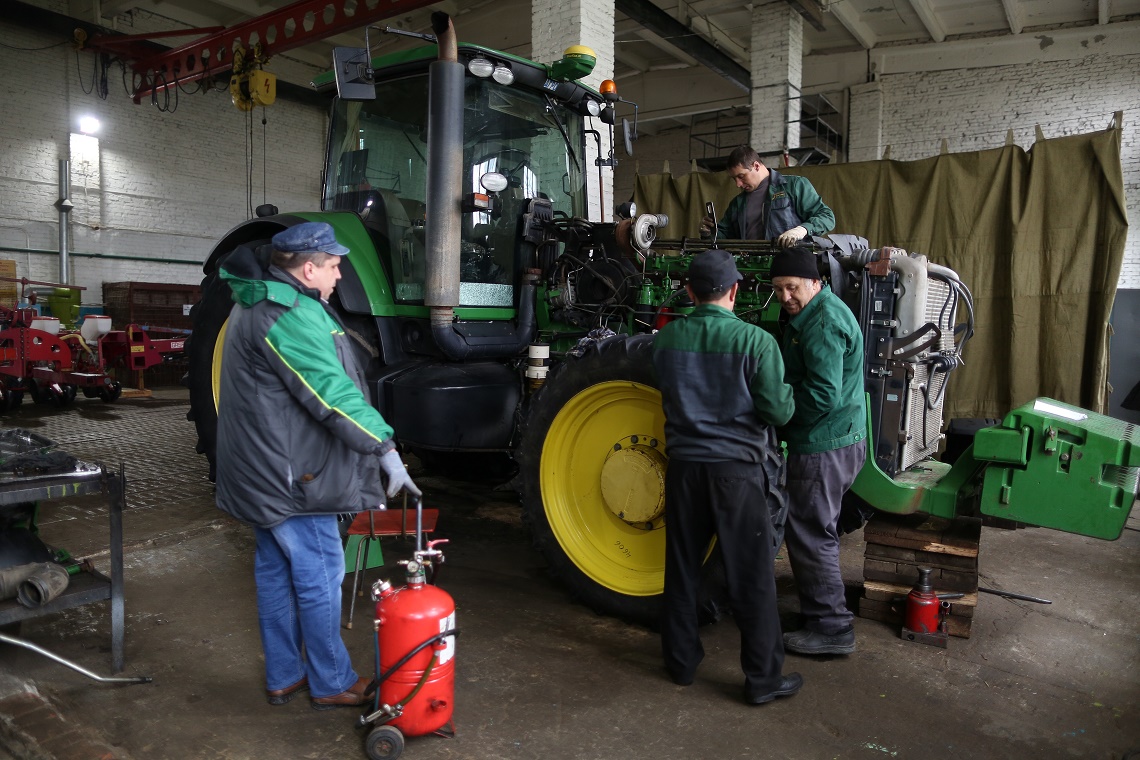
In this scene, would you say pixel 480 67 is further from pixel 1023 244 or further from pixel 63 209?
pixel 63 209

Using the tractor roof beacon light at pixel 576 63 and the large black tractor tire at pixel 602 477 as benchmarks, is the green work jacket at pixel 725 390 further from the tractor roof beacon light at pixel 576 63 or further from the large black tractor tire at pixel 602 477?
the tractor roof beacon light at pixel 576 63

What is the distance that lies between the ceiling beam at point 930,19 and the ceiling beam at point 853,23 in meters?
0.86

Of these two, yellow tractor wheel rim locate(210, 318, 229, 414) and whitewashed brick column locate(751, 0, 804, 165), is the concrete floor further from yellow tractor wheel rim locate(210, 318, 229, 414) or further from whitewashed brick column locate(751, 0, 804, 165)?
whitewashed brick column locate(751, 0, 804, 165)

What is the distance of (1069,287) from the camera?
6820 millimetres

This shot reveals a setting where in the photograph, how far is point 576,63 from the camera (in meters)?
4.05

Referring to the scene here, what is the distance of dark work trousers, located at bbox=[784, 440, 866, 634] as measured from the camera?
9.80ft

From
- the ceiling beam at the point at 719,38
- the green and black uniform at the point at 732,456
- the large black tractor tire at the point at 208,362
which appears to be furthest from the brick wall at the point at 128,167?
the green and black uniform at the point at 732,456

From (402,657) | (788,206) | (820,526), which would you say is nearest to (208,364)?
(402,657)

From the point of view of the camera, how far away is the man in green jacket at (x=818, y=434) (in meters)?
2.89

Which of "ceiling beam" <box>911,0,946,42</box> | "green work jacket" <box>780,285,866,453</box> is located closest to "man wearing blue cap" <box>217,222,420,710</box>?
"green work jacket" <box>780,285,866,453</box>

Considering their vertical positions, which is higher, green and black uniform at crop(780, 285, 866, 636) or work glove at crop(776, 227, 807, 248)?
work glove at crop(776, 227, 807, 248)

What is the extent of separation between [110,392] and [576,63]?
7.84 m

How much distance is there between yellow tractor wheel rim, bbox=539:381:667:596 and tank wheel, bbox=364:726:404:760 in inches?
47.7

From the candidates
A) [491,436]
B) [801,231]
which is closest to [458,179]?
[491,436]
